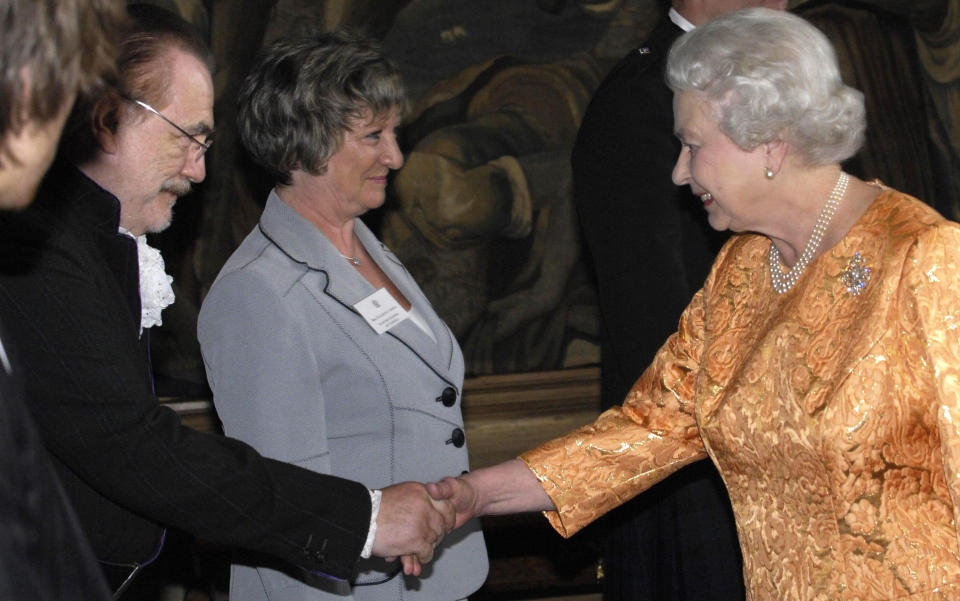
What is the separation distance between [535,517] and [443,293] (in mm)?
1341

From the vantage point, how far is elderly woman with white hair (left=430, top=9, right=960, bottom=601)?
2.08m

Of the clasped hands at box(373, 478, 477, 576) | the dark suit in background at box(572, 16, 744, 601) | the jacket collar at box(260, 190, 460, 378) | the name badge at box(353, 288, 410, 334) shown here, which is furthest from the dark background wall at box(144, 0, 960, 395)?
the clasped hands at box(373, 478, 477, 576)

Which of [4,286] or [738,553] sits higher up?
[4,286]

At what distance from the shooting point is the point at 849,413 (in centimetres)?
212

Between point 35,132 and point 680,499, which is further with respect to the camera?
point 680,499

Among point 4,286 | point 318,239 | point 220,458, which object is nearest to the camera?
point 4,286

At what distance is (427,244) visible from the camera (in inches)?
240

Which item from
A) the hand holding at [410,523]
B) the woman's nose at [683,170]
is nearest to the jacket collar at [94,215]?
the hand holding at [410,523]

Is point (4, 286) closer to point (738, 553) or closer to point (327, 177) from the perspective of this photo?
point (327, 177)

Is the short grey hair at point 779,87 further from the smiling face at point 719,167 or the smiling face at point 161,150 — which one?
the smiling face at point 161,150

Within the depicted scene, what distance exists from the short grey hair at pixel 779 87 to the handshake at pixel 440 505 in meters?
1.01

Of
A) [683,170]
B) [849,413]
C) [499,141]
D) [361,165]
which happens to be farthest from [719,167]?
[499,141]

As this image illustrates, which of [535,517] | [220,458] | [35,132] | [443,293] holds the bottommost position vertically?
[535,517]

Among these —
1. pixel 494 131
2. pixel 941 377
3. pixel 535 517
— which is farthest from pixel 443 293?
pixel 941 377
